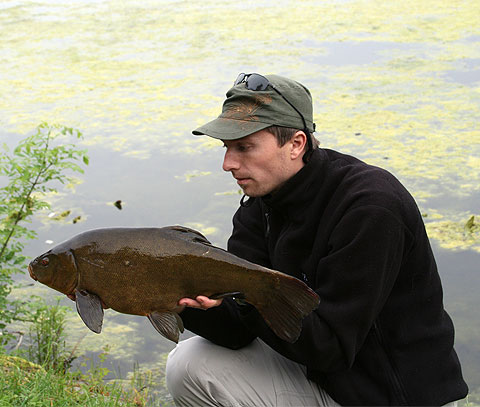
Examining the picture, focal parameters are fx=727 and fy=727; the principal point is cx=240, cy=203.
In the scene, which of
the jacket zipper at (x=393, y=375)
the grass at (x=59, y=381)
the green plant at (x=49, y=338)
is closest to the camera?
the jacket zipper at (x=393, y=375)

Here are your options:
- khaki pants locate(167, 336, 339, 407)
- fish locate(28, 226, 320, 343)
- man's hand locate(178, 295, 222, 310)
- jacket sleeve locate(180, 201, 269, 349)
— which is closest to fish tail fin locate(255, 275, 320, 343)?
fish locate(28, 226, 320, 343)

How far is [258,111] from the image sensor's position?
7.13ft

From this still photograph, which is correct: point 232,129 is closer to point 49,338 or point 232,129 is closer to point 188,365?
point 188,365

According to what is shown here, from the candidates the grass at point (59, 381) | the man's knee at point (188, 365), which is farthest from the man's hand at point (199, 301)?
the grass at point (59, 381)

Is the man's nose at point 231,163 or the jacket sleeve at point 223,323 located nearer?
the man's nose at point 231,163

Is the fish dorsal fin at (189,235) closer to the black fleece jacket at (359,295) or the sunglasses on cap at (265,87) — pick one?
the black fleece jacket at (359,295)

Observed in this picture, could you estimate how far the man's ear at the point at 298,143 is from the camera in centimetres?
222

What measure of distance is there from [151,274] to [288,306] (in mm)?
376

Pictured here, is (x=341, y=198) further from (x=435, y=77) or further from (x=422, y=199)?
(x=435, y=77)

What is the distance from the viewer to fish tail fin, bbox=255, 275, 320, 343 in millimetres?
1919

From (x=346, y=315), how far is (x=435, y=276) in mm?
339

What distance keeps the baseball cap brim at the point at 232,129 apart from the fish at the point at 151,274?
35 cm

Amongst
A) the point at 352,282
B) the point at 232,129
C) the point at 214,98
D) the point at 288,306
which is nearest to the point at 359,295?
the point at 352,282

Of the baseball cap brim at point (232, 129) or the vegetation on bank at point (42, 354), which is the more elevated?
the baseball cap brim at point (232, 129)
